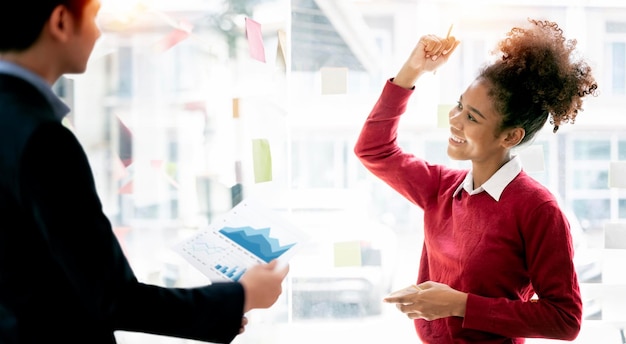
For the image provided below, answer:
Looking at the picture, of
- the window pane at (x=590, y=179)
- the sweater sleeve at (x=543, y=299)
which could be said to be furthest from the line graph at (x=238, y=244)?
the window pane at (x=590, y=179)

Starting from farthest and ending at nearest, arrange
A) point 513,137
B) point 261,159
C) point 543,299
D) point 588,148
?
→ point 588,148 → point 261,159 → point 513,137 → point 543,299

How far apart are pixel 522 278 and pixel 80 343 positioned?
881mm

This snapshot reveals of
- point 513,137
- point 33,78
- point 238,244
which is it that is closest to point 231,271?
point 238,244

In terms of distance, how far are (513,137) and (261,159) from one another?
0.62 meters

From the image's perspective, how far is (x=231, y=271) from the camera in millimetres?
1060

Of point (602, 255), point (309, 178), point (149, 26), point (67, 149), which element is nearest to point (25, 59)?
point (67, 149)

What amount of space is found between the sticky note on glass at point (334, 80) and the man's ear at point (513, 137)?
48cm

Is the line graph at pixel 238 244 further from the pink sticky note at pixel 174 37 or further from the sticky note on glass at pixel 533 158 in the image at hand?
the sticky note on glass at pixel 533 158

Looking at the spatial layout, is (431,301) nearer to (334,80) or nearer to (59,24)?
(334,80)

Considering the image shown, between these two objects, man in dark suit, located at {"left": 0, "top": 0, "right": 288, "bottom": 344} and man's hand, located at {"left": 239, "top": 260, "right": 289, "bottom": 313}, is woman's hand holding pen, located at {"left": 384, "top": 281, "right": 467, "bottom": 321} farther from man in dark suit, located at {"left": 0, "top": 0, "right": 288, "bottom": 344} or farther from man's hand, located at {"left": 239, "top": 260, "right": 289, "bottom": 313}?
man in dark suit, located at {"left": 0, "top": 0, "right": 288, "bottom": 344}

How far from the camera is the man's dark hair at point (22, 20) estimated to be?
0.80m

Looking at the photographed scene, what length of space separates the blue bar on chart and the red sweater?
487 mm

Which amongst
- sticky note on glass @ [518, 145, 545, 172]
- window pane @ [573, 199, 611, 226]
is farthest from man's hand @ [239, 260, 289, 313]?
window pane @ [573, 199, 611, 226]

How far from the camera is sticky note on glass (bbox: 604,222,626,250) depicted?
168 centimetres
